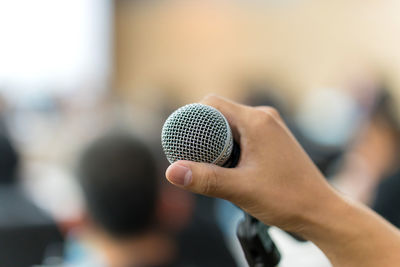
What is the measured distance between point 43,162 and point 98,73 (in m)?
4.83

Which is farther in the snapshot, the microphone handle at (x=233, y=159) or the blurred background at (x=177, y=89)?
the blurred background at (x=177, y=89)

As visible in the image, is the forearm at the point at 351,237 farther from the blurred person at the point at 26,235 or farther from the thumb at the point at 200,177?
the blurred person at the point at 26,235

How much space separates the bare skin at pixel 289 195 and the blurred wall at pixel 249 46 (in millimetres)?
4911

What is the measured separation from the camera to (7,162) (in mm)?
3041

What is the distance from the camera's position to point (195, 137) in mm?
713

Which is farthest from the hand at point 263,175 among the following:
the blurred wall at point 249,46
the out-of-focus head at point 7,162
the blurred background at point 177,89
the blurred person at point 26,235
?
the blurred wall at point 249,46

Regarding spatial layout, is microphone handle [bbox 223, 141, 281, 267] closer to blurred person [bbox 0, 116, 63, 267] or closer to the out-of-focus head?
blurred person [bbox 0, 116, 63, 267]

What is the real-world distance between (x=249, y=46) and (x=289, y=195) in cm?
808

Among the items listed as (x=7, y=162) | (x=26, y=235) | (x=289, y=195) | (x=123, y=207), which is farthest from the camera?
(x=7, y=162)

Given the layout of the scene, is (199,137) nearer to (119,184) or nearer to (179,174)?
(179,174)

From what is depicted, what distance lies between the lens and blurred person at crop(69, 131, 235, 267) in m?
1.31

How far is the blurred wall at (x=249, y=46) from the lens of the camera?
260 inches

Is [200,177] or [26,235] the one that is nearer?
[200,177]

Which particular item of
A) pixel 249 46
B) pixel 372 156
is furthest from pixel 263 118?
pixel 249 46
